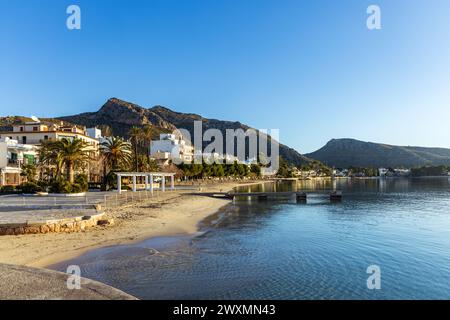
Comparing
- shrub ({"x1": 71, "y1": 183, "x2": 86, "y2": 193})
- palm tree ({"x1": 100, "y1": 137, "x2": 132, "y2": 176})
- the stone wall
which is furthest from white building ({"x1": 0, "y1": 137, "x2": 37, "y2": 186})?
the stone wall

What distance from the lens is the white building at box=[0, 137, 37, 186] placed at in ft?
175

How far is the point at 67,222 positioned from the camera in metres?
20.0

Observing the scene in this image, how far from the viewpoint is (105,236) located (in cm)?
2005

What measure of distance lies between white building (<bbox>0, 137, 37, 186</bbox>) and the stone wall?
3928cm

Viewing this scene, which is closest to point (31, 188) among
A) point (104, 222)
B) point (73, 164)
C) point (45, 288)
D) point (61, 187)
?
point (61, 187)

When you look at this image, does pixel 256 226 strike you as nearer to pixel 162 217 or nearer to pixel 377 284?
pixel 162 217

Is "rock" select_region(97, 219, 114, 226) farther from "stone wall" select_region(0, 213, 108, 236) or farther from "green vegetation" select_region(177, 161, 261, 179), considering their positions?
"green vegetation" select_region(177, 161, 261, 179)

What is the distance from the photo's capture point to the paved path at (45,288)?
27.7 feet

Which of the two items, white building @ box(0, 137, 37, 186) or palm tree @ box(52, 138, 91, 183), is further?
white building @ box(0, 137, 37, 186)

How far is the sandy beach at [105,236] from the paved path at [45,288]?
4515 mm

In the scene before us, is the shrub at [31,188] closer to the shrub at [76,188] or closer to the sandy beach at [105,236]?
the shrub at [76,188]

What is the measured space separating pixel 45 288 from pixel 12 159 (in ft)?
179

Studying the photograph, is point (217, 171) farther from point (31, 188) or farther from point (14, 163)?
point (31, 188)

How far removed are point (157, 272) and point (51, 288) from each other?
19.4 ft
